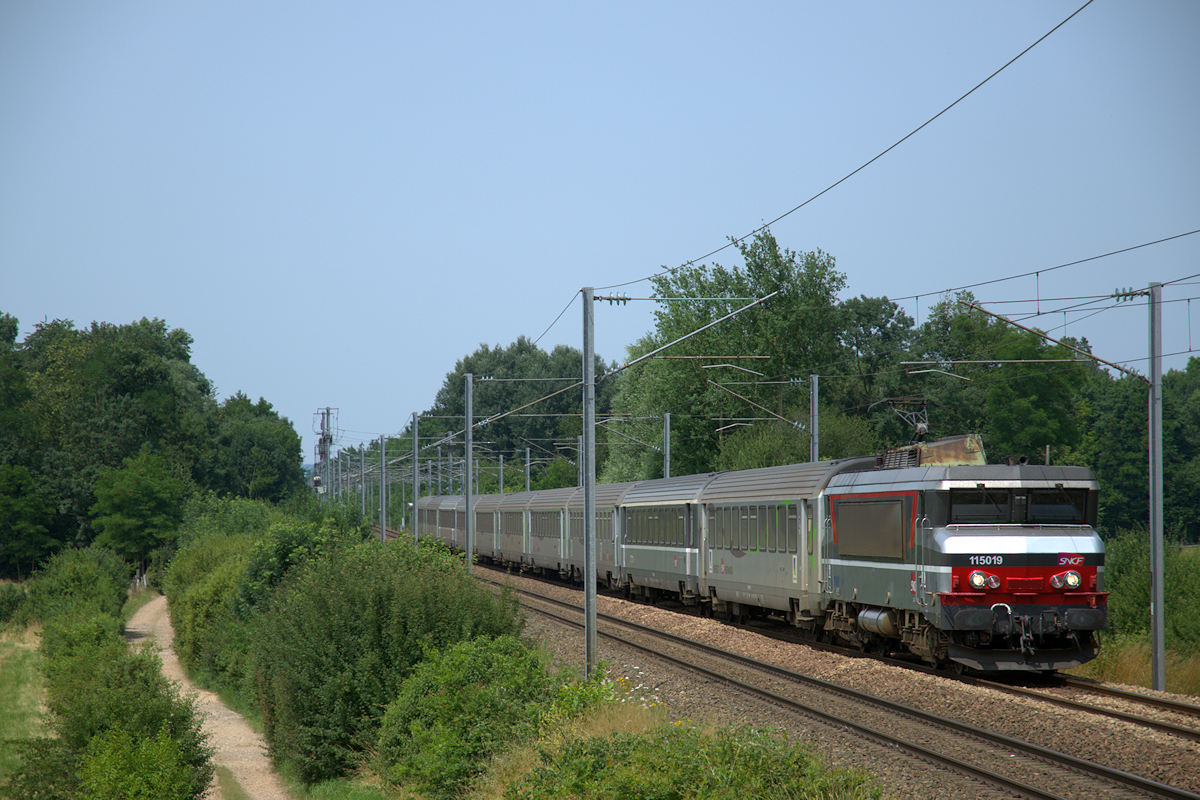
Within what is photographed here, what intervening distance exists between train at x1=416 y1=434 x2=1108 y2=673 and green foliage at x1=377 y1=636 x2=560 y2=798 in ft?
19.9

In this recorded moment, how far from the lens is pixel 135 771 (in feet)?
69.9

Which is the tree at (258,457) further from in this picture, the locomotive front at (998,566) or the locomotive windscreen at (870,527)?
the locomotive front at (998,566)

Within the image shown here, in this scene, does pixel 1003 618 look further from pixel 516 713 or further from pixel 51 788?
pixel 51 788

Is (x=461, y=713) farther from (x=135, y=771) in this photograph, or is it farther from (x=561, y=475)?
(x=561, y=475)

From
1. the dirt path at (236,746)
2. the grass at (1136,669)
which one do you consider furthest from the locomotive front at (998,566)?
the dirt path at (236,746)

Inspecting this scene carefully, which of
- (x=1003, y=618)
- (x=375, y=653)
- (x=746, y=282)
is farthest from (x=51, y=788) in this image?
(x=746, y=282)

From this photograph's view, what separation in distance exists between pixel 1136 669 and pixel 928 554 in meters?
5.14

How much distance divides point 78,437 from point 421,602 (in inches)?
2919

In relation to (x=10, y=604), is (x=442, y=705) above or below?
above

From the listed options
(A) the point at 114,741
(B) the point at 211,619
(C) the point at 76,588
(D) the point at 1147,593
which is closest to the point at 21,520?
(C) the point at 76,588

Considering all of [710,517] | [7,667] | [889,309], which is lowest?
[7,667]

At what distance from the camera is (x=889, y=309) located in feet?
255

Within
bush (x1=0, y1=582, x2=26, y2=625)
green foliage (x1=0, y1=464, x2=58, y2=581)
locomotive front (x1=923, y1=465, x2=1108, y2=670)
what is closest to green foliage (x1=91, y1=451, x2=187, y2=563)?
green foliage (x1=0, y1=464, x2=58, y2=581)

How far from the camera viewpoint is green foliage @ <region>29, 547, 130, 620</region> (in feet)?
160
